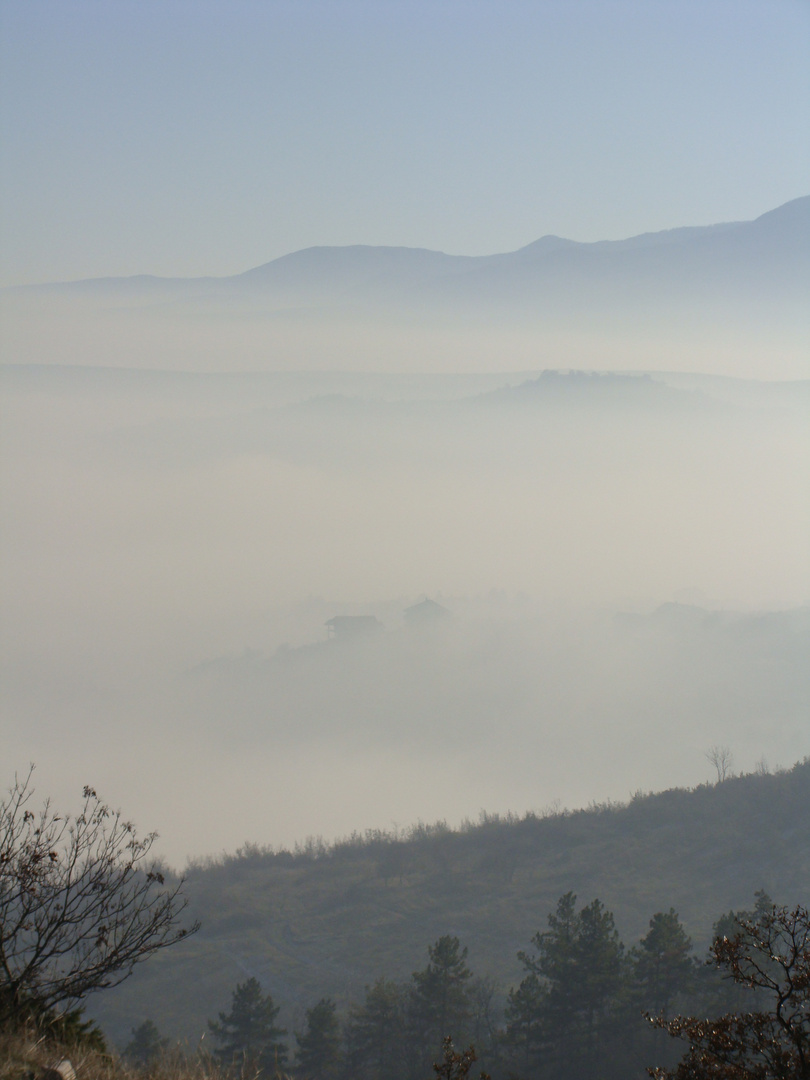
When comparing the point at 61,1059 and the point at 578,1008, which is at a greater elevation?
the point at 61,1059

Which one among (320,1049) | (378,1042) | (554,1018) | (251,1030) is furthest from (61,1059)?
(378,1042)

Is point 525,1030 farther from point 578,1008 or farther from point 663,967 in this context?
point 663,967

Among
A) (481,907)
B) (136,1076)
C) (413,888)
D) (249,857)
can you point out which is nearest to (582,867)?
(481,907)

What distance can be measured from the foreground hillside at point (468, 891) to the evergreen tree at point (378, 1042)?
11.2 m

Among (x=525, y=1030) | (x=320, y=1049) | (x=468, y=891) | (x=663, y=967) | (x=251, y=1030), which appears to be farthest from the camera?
(x=468, y=891)

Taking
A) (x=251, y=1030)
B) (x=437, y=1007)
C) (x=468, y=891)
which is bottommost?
(x=437, y=1007)

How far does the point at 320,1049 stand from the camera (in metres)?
30.4

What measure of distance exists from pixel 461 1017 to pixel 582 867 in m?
28.4

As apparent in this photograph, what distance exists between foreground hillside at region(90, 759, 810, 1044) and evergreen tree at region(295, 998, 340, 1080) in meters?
11.9

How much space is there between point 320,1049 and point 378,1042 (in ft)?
8.77

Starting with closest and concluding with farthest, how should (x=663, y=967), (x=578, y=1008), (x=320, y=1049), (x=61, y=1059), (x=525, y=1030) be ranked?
(x=61, y=1059), (x=663, y=967), (x=320, y=1049), (x=525, y=1030), (x=578, y=1008)

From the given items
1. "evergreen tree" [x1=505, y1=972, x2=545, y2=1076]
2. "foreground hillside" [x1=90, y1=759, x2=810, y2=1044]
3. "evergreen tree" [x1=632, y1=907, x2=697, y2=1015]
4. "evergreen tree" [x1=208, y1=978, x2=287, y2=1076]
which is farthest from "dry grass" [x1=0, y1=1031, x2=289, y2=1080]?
"foreground hillside" [x1=90, y1=759, x2=810, y2=1044]

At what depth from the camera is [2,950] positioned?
1048 centimetres

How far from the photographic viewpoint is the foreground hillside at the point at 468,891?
47500 millimetres
